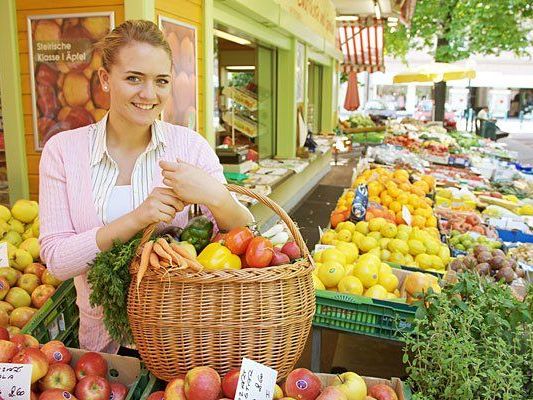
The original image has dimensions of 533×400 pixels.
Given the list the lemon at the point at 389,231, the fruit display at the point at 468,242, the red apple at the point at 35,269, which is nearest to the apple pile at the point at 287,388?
the red apple at the point at 35,269

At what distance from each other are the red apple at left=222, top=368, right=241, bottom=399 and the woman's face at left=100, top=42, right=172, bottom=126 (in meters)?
0.83

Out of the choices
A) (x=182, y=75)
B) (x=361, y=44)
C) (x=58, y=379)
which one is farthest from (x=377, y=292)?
(x=361, y=44)

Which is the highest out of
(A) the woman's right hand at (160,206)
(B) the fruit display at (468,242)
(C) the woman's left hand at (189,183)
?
(C) the woman's left hand at (189,183)

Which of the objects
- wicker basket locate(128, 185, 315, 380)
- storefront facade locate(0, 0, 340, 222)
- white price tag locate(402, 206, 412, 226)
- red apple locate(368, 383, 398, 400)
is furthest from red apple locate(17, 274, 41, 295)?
white price tag locate(402, 206, 412, 226)

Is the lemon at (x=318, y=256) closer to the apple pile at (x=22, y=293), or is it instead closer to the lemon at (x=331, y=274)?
the lemon at (x=331, y=274)

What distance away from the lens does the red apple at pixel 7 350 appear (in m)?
1.58

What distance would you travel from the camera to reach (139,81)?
5.58 ft

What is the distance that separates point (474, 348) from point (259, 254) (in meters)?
0.88

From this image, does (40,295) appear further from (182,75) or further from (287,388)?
(182,75)

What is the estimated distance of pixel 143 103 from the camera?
5.66ft

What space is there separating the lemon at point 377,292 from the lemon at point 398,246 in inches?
31.6

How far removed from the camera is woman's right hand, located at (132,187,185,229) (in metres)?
1.53

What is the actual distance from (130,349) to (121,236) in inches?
22.7

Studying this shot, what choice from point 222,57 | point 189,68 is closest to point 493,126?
point 222,57
